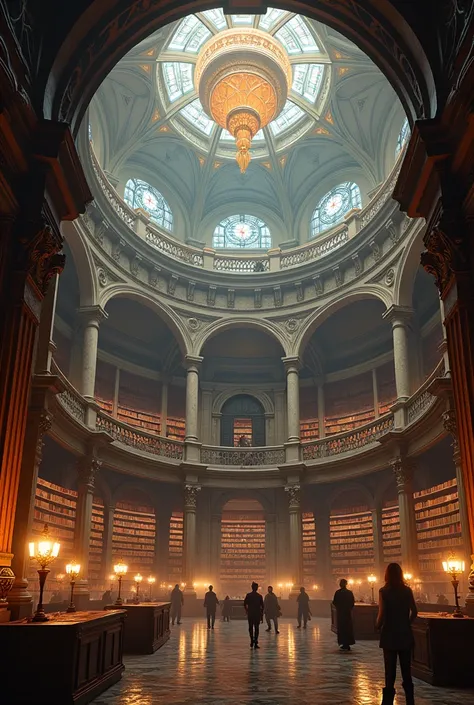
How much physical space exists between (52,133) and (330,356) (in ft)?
58.2

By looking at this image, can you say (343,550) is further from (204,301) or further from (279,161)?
(279,161)

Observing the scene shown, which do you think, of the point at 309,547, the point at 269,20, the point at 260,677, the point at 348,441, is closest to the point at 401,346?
the point at 348,441

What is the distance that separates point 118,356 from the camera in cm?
2283

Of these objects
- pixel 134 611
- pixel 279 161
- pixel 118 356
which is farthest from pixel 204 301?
pixel 134 611

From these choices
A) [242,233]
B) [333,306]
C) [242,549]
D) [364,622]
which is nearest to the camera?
[364,622]

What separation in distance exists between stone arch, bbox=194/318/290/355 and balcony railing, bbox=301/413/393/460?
133 inches

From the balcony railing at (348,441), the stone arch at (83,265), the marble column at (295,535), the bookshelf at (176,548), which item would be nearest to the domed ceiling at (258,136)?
the stone arch at (83,265)

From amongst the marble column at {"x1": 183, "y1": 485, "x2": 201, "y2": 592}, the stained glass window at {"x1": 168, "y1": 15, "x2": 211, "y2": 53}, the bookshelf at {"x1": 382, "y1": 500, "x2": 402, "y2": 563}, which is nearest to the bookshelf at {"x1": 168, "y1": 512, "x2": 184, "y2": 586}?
the marble column at {"x1": 183, "y1": 485, "x2": 201, "y2": 592}

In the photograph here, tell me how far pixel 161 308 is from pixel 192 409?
11.9ft

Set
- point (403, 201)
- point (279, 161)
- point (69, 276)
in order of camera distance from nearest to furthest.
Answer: point (403, 201)
point (69, 276)
point (279, 161)

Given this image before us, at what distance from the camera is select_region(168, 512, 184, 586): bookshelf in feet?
72.2

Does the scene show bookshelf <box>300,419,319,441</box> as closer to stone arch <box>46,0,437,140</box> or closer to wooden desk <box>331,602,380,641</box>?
wooden desk <box>331,602,380,641</box>

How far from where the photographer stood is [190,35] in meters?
22.5

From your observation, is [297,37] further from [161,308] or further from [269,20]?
[161,308]
